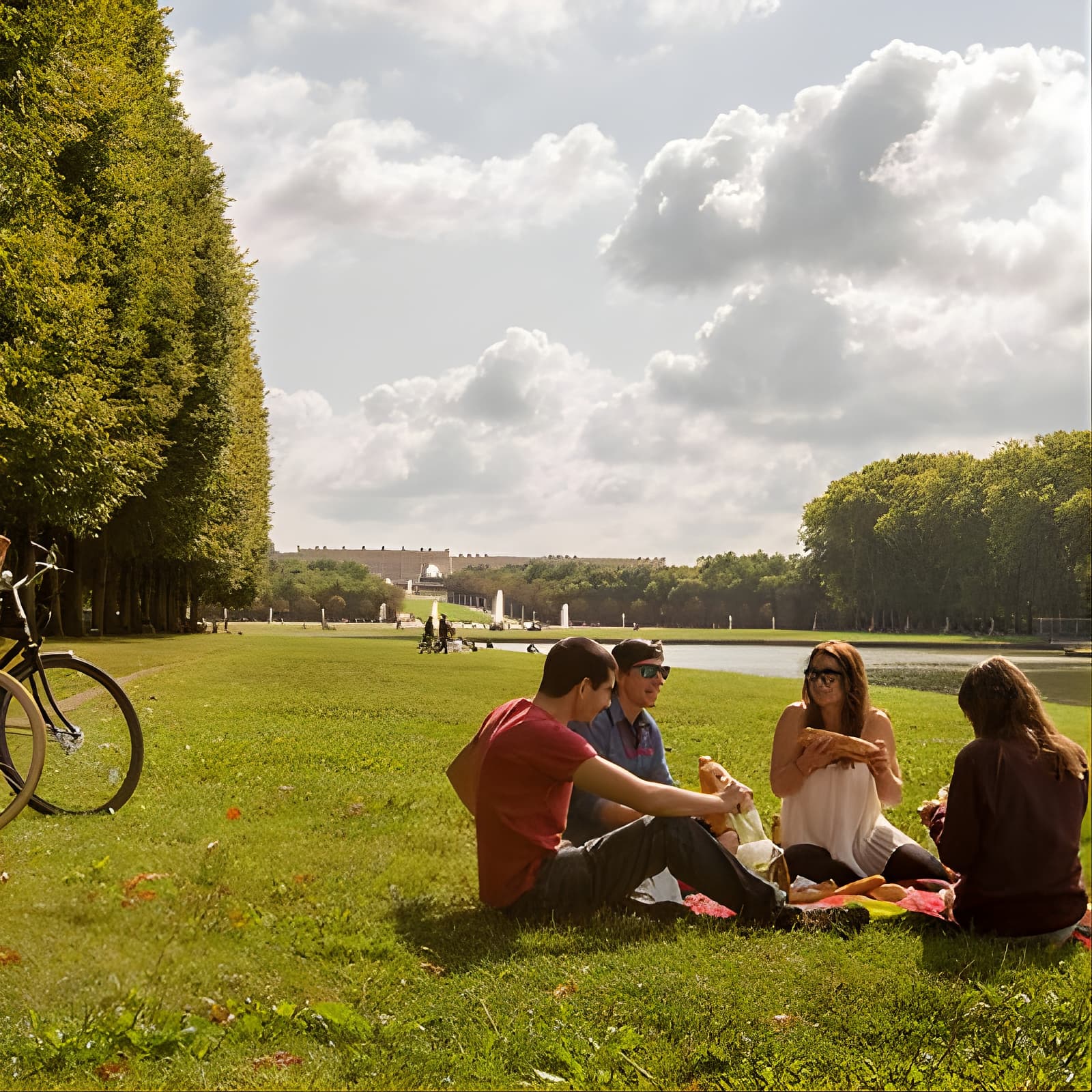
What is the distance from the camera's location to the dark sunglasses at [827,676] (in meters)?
5.30

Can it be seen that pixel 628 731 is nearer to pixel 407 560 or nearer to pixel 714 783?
pixel 714 783

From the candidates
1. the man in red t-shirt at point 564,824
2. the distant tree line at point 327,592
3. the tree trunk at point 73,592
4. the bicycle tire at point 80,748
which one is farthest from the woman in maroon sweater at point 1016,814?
the tree trunk at point 73,592

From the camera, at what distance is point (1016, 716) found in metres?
4.66

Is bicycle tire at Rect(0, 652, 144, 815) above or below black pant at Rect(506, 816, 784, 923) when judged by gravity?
above

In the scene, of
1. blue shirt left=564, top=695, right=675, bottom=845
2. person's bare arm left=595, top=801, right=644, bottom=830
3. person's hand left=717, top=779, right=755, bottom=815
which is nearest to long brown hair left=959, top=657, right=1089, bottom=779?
person's hand left=717, top=779, right=755, bottom=815

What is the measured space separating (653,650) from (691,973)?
144 centimetres

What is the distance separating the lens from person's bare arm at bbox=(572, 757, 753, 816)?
14.2ft

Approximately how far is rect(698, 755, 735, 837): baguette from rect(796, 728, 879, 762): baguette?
20.9 inches

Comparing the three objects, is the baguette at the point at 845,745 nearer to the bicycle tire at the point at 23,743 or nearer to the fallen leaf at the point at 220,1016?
the fallen leaf at the point at 220,1016

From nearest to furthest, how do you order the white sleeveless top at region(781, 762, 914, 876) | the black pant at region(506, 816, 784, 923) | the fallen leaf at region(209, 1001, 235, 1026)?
the fallen leaf at region(209, 1001, 235, 1026) → the black pant at region(506, 816, 784, 923) → the white sleeveless top at region(781, 762, 914, 876)

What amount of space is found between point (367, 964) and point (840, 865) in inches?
95.7

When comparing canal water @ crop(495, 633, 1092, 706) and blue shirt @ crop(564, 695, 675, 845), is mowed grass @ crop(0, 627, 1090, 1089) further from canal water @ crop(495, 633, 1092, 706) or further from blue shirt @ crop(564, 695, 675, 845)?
canal water @ crop(495, 633, 1092, 706)

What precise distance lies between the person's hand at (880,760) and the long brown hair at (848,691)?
116 mm

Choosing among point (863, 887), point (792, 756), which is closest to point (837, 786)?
point (792, 756)
